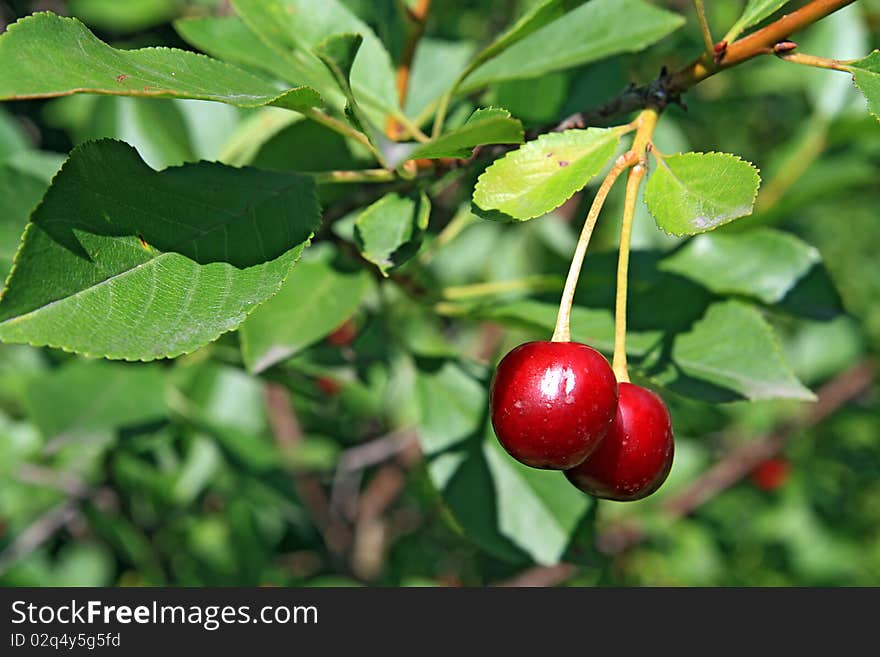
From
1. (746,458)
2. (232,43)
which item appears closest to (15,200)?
(232,43)

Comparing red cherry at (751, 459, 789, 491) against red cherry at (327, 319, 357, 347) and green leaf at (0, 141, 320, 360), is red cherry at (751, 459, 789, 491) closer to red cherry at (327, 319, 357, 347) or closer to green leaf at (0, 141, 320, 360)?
red cherry at (327, 319, 357, 347)

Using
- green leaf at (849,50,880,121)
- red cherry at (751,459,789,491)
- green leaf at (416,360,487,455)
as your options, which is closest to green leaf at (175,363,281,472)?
green leaf at (416,360,487,455)

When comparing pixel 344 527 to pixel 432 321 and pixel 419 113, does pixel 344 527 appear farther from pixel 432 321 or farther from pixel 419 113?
pixel 419 113

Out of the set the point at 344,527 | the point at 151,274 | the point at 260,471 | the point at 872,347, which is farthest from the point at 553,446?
the point at 872,347

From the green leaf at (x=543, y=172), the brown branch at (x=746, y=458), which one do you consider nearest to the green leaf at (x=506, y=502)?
the green leaf at (x=543, y=172)

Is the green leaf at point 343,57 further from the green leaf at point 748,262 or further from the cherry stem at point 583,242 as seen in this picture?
the green leaf at point 748,262

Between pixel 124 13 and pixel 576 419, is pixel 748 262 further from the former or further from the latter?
pixel 124 13
